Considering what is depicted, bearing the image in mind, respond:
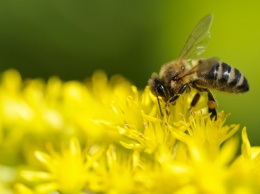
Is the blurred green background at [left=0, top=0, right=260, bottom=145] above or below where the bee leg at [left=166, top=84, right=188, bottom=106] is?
above

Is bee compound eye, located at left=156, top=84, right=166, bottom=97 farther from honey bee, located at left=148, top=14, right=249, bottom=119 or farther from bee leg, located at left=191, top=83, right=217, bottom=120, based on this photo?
bee leg, located at left=191, top=83, right=217, bottom=120

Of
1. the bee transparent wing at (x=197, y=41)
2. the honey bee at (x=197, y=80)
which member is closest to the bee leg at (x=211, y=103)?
the honey bee at (x=197, y=80)

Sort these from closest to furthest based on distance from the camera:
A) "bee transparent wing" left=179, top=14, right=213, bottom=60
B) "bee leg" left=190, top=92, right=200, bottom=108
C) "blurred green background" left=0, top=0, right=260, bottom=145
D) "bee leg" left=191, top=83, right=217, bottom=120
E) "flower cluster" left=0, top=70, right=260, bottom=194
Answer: "flower cluster" left=0, top=70, right=260, bottom=194, "bee leg" left=191, top=83, right=217, bottom=120, "bee leg" left=190, top=92, right=200, bottom=108, "bee transparent wing" left=179, top=14, right=213, bottom=60, "blurred green background" left=0, top=0, right=260, bottom=145

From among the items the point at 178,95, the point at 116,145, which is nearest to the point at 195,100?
the point at 178,95

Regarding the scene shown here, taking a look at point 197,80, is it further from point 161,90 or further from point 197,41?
point 197,41

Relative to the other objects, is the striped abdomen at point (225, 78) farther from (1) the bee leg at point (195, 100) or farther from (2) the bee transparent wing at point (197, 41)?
(2) the bee transparent wing at point (197, 41)

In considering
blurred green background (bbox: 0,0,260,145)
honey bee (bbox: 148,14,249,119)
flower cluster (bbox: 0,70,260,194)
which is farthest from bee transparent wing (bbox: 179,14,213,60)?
blurred green background (bbox: 0,0,260,145)
